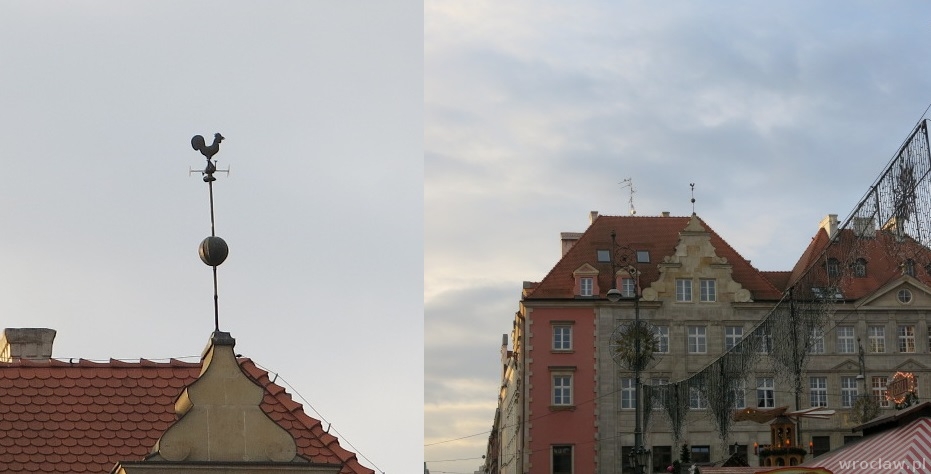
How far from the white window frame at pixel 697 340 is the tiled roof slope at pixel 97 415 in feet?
157

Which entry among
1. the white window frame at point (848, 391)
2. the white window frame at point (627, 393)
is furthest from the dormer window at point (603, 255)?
the white window frame at point (848, 391)

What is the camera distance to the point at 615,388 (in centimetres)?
6656

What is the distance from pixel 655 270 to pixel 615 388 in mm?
6319

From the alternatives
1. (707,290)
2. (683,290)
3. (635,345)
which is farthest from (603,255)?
(635,345)

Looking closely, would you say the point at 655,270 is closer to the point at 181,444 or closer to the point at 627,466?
the point at 627,466

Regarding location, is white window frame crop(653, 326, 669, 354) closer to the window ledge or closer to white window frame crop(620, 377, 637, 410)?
white window frame crop(620, 377, 637, 410)

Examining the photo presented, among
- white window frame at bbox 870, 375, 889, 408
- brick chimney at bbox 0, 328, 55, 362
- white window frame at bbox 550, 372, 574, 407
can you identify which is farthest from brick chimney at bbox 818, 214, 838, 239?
brick chimney at bbox 0, 328, 55, 362

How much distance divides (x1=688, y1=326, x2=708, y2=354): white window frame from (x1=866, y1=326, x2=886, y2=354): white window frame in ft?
23.6

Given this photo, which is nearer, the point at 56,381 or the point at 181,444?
the point at 181,444

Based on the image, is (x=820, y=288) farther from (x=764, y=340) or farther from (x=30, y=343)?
(x=30, y=343)

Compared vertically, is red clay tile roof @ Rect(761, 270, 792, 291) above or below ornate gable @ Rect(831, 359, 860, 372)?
above

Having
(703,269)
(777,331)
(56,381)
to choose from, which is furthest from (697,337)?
(56,381)

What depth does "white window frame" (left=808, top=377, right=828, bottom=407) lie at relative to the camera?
65.6 m

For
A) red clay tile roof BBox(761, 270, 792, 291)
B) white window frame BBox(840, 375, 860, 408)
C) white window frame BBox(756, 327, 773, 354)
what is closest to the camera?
white window frame BBox(756, 327, 773, 354)
